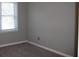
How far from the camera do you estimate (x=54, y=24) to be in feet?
11.3

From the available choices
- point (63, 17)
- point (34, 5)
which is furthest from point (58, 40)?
point (34, 5)

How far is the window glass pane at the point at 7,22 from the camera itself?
398 centimetres

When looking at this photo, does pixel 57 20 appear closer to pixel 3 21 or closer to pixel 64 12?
pixel 64 12

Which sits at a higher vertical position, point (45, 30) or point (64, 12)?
point (64, 12)

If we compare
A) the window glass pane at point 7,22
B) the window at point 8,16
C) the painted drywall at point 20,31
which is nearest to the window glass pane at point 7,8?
the window at point 8,16

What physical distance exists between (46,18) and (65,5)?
843mm

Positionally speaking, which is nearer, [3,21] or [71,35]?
[71,35]

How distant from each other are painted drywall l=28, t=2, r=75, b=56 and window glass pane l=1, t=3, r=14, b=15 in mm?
710

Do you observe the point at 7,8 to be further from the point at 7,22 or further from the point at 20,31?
the point at 20,31

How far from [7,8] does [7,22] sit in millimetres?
514

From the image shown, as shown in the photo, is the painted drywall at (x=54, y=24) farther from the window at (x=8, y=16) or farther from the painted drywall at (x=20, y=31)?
the window at (x=8, y=16)

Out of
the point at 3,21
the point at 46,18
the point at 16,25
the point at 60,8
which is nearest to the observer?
the point at 60,8

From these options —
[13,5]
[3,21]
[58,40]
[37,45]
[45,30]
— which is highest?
[13,5]

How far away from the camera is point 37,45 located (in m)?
4.12
